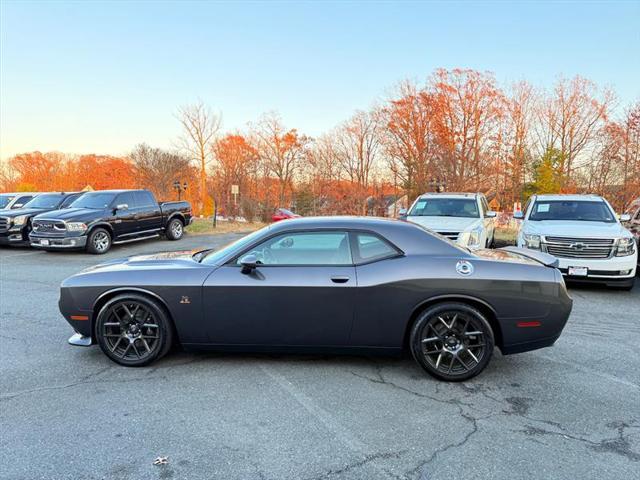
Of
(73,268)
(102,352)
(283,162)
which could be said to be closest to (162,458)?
(102,352)

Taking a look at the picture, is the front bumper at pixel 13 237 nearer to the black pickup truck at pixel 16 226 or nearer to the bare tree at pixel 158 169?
the black pickup truck at pixel 16 226

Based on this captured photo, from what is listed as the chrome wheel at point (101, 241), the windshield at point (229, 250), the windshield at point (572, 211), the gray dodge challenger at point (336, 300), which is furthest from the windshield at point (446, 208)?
the chrome wheel at point (101, 241)

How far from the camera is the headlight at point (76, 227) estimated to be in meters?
11.4

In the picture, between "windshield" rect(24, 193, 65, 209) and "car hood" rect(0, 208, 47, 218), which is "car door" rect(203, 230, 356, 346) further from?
"windshield" rect(24, 193, 65, 209)


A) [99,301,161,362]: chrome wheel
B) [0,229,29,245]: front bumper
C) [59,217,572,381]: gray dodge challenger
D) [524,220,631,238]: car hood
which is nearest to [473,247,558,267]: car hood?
[59,217,572,381]: gray dodge challenger

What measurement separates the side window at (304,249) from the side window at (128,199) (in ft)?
34.9

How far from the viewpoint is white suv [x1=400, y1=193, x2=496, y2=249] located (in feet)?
27.7

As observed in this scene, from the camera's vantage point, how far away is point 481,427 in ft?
9.64

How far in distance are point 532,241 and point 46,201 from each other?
1571 centimetres

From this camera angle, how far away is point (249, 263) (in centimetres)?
372

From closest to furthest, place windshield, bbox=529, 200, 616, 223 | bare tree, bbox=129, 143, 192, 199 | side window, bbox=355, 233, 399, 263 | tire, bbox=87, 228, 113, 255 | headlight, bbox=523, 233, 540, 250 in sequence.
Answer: side window, bbox=355, 233, 399, 263 → headlight, bbox=523, 233, 540, 250 → windshield, bbox=529, 200, 616, 223 → tire, bbox=87, 228, 113, 255 → bare tree, bbox=129, 143, 192, 199

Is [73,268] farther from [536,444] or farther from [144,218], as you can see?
[536,444]

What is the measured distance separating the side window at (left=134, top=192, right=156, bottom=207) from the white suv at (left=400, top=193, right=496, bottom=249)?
8.58 metres

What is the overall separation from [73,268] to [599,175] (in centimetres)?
1996
